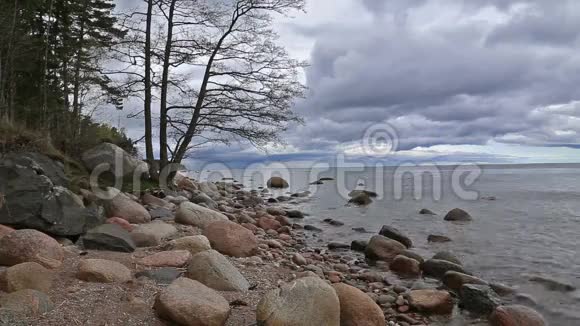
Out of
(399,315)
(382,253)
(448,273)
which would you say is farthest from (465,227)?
(399,315)

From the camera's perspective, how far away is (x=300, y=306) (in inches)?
179

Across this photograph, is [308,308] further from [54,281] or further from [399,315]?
[54,281]

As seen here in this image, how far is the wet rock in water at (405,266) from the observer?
29.2 feet

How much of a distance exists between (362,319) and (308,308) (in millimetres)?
1024

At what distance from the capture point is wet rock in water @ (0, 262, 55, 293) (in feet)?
14.3

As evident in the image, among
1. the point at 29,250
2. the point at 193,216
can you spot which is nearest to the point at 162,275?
the point at 29,250

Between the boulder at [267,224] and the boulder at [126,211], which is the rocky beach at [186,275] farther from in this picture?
the boulder at [267,224]

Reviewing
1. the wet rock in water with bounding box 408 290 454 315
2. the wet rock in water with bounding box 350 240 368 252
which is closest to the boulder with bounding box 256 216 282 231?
the wet rock in water with bounding box 350 240 368 252

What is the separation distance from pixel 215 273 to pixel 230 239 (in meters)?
1.95

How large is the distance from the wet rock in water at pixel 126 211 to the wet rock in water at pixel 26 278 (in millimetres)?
4073

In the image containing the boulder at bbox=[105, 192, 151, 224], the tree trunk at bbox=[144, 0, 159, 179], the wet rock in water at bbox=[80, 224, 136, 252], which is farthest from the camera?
the tree trunk at bbox=[144, 0, 159, 179]

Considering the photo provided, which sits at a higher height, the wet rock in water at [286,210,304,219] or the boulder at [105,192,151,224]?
the boulder at [105,192,151,224]

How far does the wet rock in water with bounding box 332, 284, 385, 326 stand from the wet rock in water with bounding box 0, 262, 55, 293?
3308 mm

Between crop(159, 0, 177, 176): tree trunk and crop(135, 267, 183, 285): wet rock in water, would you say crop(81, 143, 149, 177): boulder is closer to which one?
crop(159, 0, 177, 176): tree trunk
